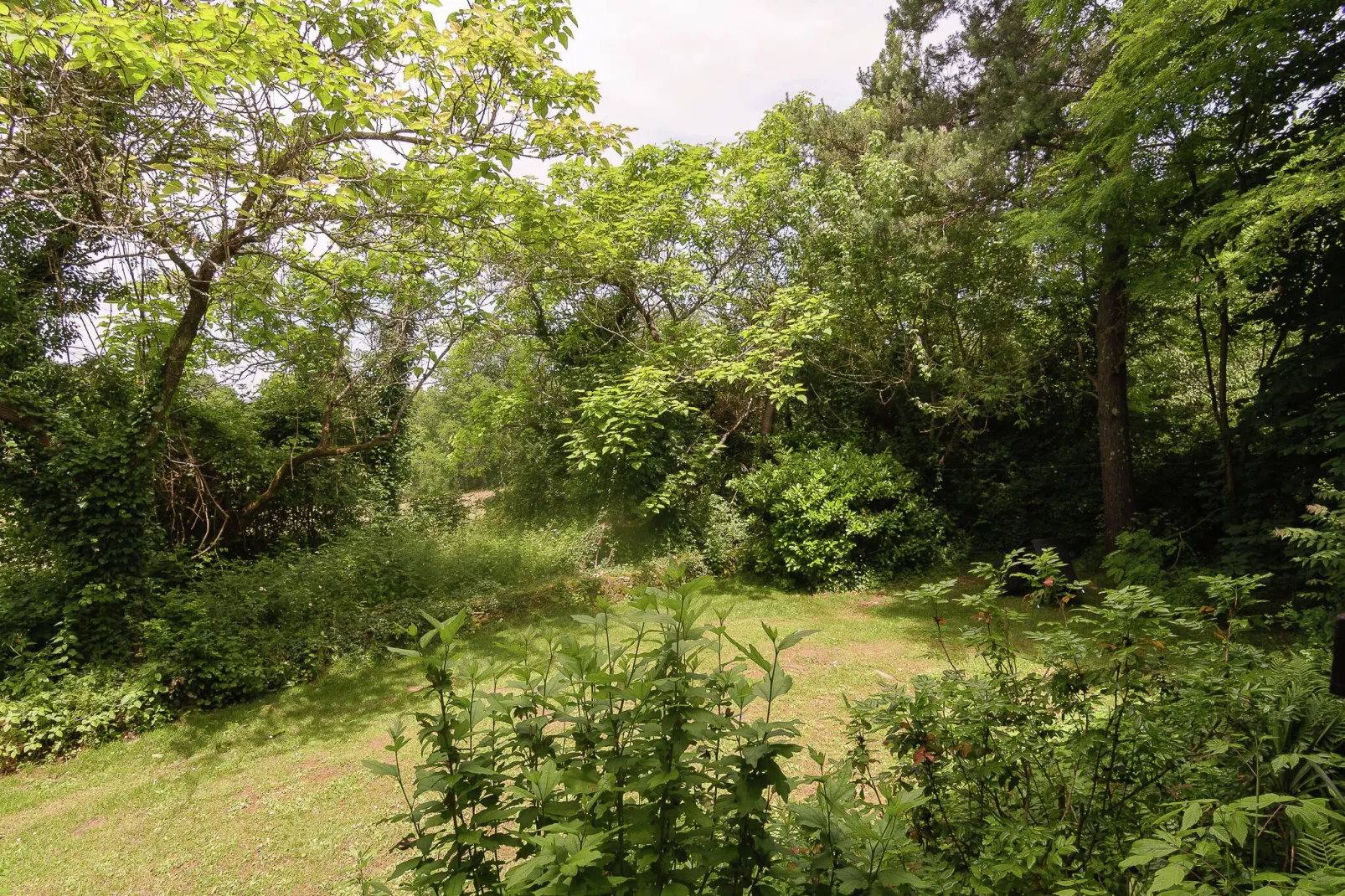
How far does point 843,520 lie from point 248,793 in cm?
725

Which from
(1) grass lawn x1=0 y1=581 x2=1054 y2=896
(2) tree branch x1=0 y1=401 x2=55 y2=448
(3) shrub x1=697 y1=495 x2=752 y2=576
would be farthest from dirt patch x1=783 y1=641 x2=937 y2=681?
(2) tree branch x1=0 y1=401 x2=55 y2=448

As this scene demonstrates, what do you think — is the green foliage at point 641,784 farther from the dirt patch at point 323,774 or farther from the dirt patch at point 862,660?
the dirt patch at point 862,660

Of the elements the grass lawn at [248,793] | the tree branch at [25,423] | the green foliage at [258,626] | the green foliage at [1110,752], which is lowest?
the grass lawn at [248,793]

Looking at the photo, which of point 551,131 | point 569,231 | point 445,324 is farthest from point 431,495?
point 551,131

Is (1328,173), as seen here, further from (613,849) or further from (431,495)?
(431,495)

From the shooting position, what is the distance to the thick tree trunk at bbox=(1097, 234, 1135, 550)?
7918 millimetres

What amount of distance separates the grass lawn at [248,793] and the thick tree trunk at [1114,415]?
3.89m

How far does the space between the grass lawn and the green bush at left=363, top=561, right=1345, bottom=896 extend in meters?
0.55

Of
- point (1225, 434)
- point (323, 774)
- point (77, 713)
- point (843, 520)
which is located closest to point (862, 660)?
point (843, 520)

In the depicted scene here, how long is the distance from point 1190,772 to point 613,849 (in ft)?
6.24

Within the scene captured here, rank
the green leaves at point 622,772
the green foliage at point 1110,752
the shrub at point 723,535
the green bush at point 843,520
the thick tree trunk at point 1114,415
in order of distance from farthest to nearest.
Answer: the shrub at point 723,535 → the green bush at point 843,520 → the thick tree trunk at point 1114,415 → the green foliage at point 1110,752 → the green leaves at point 622,772

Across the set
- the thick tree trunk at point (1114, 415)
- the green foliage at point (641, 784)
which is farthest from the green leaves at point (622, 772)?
the thick tree trunk at point (1114, 415)

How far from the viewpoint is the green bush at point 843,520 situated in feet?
28.8

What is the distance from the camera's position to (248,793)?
170 inches
